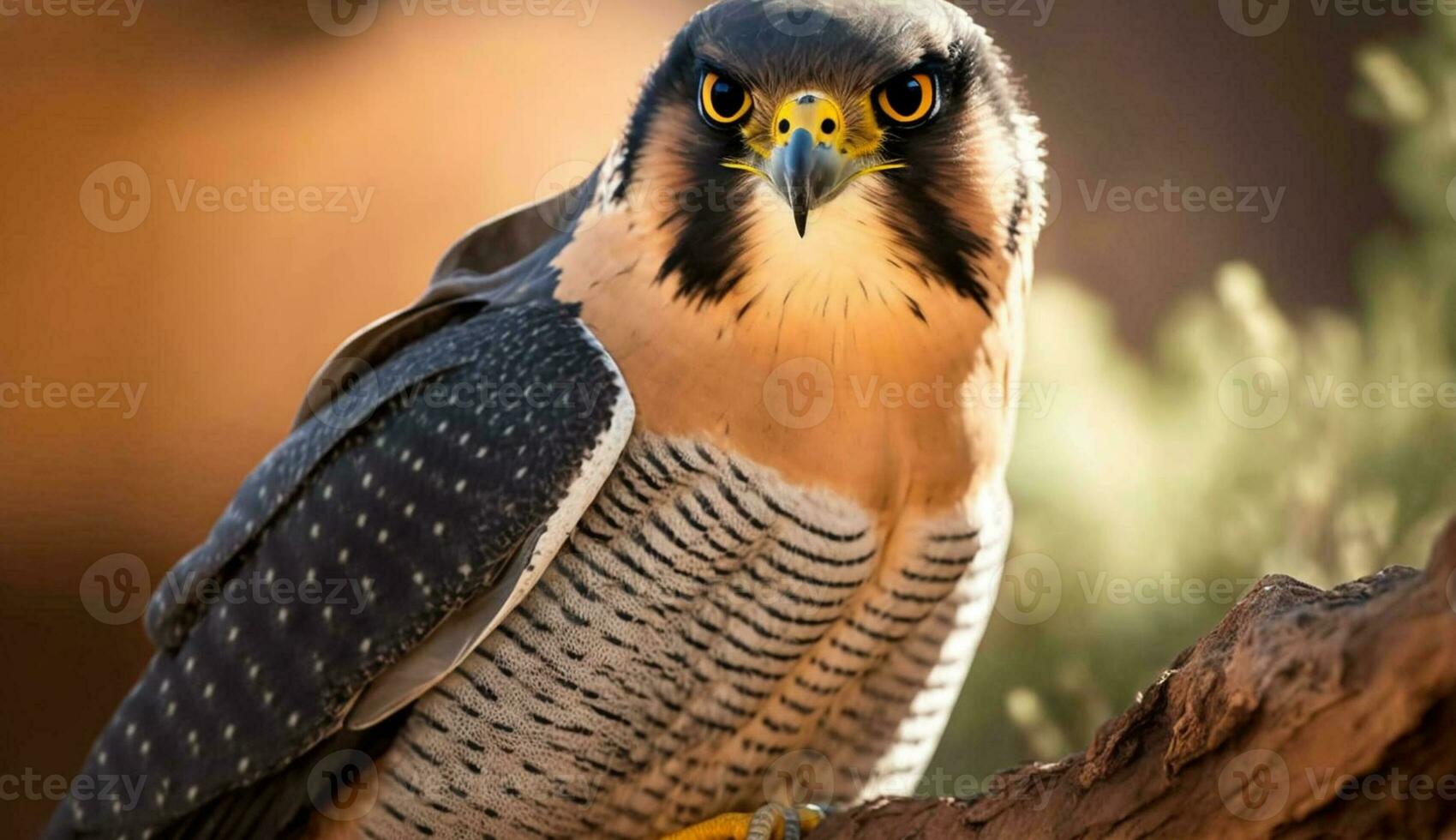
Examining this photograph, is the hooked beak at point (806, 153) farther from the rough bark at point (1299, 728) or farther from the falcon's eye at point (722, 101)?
the rough bark at point (1299, 728)

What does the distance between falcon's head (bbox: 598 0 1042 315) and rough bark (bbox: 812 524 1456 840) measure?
93 centimetres

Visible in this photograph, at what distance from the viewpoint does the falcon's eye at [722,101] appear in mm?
2473

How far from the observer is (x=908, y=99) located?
2475mm

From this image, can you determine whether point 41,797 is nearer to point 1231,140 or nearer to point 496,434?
point 496,434

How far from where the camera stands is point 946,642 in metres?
2.87

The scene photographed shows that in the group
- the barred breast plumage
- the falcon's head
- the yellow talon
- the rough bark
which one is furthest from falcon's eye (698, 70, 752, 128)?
the yellow talon

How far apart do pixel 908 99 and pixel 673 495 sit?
0.83 meters

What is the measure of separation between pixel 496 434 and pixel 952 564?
924mm

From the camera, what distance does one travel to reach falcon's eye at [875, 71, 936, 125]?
8.04 feet

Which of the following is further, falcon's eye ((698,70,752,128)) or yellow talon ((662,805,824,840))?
yellow talon ((662,805,824,840))

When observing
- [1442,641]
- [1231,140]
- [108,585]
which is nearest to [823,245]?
[1442,641]

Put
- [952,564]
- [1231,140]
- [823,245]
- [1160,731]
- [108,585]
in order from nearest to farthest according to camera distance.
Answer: [1160,731] → [823,245] → [952,564] → [1231,140] → [108,585]

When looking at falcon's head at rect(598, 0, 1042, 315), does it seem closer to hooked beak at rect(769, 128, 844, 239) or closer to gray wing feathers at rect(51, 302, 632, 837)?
hooked beak at rect(769, 128, 844, 239)

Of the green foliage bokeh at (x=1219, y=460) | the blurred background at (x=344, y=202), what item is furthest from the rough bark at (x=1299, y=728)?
the blurred background at (x=344, y=202)
